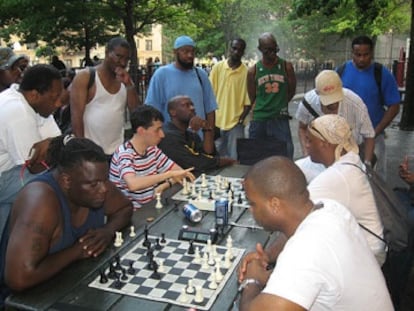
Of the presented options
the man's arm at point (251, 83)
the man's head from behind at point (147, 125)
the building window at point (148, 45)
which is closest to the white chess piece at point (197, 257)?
the man's head from behind at point (147, 125)

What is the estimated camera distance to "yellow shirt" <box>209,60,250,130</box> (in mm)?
5758

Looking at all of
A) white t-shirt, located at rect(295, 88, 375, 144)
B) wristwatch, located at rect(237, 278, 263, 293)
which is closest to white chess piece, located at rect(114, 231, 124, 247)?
wristwatch, located at rect(237, 278, 263, 293)

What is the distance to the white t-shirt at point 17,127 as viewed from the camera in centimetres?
297

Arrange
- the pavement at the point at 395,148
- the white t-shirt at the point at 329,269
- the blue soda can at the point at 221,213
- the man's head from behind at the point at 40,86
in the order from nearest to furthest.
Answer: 1. the white t-shirt at the point at 329,269
2. the blue soda can at the point at 221,213
3. the man's head from behind at the point at 40,86
4. the pavement at the point at 395,148

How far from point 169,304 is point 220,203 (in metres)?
1.01

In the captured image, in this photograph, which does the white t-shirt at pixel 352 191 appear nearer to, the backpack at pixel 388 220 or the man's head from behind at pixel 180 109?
the backpack at pixel 388 220

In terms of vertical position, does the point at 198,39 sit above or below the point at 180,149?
above

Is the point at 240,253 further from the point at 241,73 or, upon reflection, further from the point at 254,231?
the point at 241,73

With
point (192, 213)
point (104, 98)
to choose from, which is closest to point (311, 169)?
point (192, 213)

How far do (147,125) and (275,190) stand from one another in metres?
2.03

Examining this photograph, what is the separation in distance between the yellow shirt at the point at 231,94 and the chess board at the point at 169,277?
3.36 meters

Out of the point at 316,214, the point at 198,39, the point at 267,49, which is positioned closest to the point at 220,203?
the point at 316,214

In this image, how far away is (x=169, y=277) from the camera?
2.24 m

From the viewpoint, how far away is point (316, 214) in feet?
5.71
